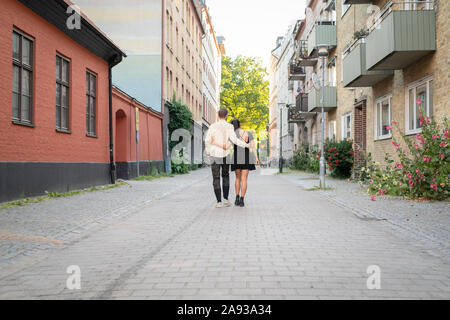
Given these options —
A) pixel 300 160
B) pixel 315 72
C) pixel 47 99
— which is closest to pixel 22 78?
pixel 47 99

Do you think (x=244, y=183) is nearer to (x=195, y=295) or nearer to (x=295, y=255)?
(x=295, y=255)

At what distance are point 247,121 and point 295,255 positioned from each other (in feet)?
199

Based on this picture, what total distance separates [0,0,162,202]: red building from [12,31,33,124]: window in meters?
0.02

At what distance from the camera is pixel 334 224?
273 inches

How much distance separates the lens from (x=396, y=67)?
13.8 metres

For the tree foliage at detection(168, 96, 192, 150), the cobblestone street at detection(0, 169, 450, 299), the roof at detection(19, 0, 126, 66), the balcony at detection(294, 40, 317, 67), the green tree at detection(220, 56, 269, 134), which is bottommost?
the cobblestone street at detection(0, 169, 450, 299)

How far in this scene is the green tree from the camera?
63.9 meters

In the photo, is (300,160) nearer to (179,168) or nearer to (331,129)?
(331,129)

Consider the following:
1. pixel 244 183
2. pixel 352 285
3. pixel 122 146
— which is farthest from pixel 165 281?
pixel 122 146

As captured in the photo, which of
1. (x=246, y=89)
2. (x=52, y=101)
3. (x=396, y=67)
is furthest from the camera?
(x=246, y=89)

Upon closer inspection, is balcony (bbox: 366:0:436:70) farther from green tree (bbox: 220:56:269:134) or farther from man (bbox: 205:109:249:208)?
green tree (bbox: 220:56:269:134)

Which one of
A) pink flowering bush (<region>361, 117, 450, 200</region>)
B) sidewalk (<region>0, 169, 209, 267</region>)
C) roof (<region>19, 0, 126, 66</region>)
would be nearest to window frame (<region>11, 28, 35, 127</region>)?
roof (<region>19, 0, 126, 66</region>)

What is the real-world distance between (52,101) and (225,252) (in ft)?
27.9

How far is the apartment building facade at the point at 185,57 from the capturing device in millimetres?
27391
